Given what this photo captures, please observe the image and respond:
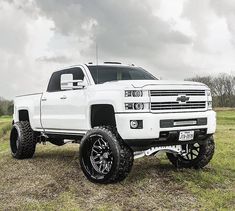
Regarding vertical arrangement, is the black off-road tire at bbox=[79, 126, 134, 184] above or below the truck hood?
below

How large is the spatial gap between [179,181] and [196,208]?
139 cm

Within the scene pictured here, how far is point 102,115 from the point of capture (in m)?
7.77

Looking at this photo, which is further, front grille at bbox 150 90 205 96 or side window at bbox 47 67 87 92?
side window at bbox 47 67 87 92

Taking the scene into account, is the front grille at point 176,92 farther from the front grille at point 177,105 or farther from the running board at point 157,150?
the running board at point 157,150

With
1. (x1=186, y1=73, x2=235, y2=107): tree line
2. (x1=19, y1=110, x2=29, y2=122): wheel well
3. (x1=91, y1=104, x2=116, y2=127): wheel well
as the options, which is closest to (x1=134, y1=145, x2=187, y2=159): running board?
(x1=91, y1=104, x2=116, y2=127): wheel well

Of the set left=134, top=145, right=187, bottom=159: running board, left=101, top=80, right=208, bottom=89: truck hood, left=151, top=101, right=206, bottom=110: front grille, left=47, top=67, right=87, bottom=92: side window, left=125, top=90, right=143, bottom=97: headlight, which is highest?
left=47, top=67, right=87, bottom=92: side window

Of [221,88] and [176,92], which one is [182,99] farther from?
[221,88]

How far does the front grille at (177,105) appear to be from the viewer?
701 cm

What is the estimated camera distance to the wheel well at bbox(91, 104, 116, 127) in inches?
297

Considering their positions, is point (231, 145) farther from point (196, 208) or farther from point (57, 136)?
point (196, 208)

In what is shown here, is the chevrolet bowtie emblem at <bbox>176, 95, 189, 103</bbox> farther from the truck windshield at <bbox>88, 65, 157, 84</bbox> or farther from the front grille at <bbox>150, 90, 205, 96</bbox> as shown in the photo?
the truck windshield at <bbox>88, 65, 157, 84</bbox>

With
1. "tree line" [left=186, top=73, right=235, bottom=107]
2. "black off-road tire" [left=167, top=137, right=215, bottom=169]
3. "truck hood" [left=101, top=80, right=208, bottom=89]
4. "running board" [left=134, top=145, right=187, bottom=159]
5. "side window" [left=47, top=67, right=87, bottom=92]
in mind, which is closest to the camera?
"truck hood" [left=101, top=80, right=208, bottom=89]

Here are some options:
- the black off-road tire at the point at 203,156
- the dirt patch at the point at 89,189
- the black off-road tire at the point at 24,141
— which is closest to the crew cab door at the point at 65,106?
the dirt patch at the point at 89,189

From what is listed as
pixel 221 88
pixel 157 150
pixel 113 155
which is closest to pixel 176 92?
pixel 157 150
